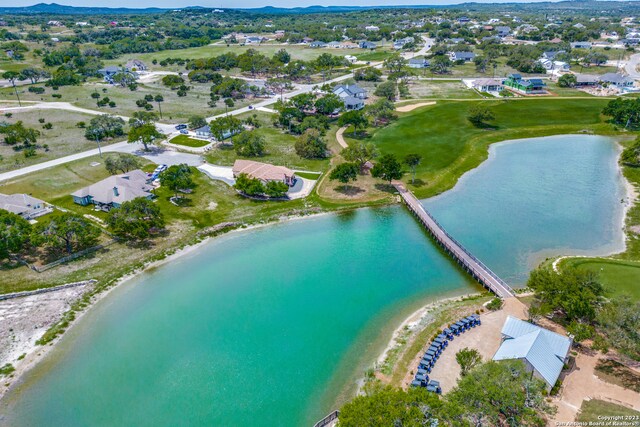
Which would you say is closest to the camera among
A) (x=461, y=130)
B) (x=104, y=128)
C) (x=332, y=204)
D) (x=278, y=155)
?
(x=332, y=204)

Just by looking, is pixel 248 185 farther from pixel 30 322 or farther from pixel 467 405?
pixel 467 405

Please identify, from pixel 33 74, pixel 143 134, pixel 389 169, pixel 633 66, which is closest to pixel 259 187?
pixel 389 169

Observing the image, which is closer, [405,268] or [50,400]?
[50,400]

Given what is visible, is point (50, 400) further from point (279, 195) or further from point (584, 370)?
point (584, 370)

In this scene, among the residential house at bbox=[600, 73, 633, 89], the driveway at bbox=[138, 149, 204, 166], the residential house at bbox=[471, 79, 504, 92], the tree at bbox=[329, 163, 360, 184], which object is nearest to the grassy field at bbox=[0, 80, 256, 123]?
the driveway at bbox=[138, 149, 204, 166]

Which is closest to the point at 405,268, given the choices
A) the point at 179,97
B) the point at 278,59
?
the point at 179,97

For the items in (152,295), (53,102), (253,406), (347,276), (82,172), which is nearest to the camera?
(253,406)
